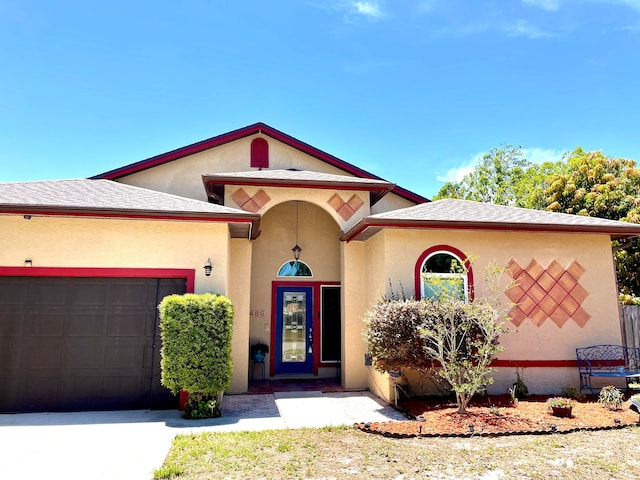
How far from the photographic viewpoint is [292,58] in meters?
13.1

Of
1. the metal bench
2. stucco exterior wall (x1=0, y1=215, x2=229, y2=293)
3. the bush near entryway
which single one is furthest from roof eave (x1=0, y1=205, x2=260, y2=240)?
the metal bench

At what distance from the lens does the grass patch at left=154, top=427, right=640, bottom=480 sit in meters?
5.00

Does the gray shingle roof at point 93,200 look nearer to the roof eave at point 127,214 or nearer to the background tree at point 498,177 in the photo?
the roof eave at point 127,214

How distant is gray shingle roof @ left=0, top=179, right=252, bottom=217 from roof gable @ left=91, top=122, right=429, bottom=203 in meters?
2.11

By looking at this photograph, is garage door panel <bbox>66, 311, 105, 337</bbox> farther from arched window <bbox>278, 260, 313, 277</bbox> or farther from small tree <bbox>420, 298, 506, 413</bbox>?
small tree <bbox>420, 298, 506, 413</bbox>

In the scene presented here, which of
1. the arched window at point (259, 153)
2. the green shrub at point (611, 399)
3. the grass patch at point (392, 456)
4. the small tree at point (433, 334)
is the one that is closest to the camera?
the grass patch at point (392, 456)

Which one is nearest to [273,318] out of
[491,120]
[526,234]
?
[526,234]

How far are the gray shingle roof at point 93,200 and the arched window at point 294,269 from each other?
3.72m

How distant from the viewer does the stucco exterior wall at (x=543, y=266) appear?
9.54m

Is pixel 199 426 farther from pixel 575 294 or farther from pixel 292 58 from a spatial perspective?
pixel 292 58

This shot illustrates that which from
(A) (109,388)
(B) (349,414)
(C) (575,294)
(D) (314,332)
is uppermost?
(C) (575,294)

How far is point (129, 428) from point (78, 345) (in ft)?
7.73

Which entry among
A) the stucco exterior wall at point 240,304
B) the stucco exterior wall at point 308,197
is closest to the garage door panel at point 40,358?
the stucco exterior wall at point 240,304

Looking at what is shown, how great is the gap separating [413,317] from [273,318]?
17.1 feet
